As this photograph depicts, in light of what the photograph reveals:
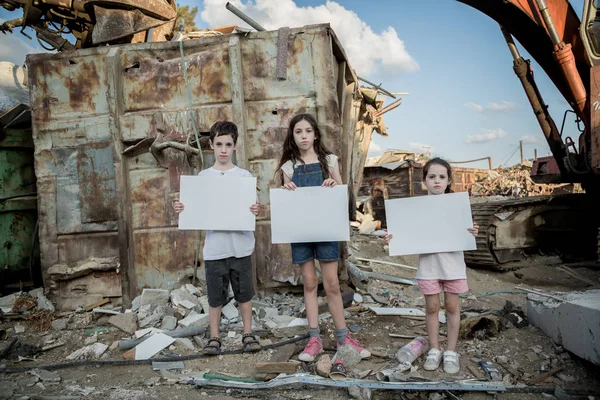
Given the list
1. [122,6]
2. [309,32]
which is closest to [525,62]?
[309,32]

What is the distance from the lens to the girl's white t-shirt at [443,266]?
9.27ft

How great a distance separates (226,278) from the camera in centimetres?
327

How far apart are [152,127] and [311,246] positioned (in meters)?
2.38

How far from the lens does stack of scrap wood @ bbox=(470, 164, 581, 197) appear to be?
17.2 meters

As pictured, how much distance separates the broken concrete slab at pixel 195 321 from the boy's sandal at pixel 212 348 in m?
0.54

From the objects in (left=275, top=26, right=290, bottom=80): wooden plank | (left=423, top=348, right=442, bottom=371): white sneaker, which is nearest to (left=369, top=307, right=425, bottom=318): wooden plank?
(left=423, top=348, right=442, bottom=371): white sneaker

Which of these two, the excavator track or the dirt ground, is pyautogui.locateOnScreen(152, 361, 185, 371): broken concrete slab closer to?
the dirt ground

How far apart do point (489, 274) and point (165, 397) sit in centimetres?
584

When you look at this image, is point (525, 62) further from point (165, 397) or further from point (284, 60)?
point (165, 397)

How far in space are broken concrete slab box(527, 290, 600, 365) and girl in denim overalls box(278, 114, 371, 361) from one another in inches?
56.0

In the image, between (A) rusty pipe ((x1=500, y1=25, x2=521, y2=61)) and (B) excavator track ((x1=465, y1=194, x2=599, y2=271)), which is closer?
(A) rusty pipe ((x1=500, y1=25, x2=521, y2=61))

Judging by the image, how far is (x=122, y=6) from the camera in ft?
17.1

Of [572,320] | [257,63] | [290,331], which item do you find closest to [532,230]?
[572,320]

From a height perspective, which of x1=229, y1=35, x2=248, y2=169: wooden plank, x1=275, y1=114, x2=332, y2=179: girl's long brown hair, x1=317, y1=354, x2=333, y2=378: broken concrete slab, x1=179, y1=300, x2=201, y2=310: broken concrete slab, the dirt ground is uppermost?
x1=229, y1=35, x2=248, y2=169: wooden plank
